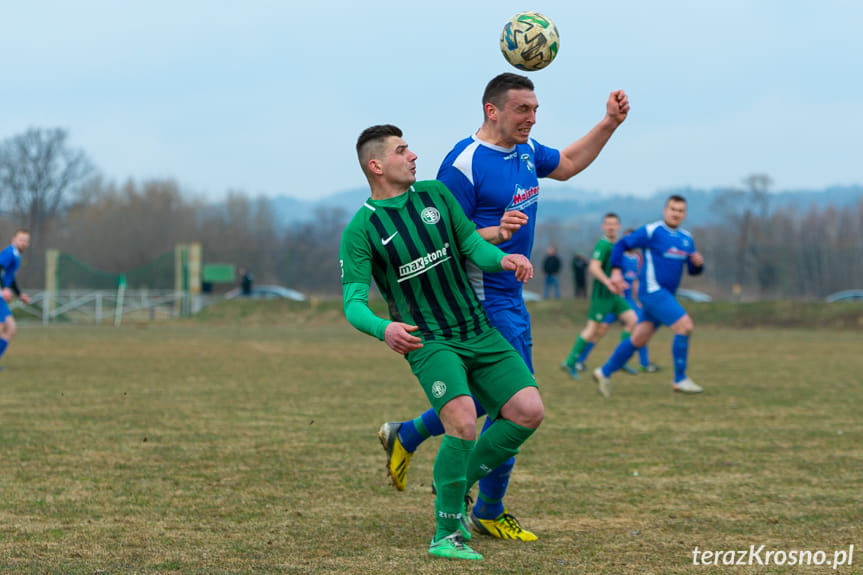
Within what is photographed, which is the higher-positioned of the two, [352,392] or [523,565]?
[523,565]

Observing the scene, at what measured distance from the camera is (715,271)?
47969 millimetres

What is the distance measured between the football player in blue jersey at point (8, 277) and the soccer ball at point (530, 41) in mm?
11280

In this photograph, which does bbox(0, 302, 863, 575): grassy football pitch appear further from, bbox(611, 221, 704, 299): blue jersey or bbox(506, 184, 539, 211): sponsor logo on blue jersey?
bbox(506, 184, 539, 211): sponsor logo on blue jersey

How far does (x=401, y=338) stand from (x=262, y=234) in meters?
52.1

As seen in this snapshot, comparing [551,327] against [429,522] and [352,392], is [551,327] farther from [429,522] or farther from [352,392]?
[429,522]

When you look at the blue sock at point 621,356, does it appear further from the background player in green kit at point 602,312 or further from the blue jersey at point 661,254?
the background player in green kit at point 602,312

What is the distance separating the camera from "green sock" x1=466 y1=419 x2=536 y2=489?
507 cm

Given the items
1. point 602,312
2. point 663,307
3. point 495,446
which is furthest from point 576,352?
point 495,446

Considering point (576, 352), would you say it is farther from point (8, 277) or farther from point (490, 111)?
point (490, 111)

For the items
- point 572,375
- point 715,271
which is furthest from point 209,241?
point 572,375

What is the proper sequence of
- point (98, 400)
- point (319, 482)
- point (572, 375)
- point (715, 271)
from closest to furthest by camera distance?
point (319, 482)
point (98, 400)
point (572, 375)
point (715, 271)

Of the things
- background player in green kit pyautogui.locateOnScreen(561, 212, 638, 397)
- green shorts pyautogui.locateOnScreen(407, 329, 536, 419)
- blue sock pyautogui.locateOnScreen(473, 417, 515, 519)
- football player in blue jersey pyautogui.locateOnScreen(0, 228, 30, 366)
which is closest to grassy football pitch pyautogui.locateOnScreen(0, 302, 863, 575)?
blue sock pyautogui.locateOnScreen(473, 417, 515, 519)

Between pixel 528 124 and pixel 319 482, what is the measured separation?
9.51 feet

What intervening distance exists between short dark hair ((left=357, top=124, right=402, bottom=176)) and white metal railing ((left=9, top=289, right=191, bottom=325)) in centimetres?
3524
